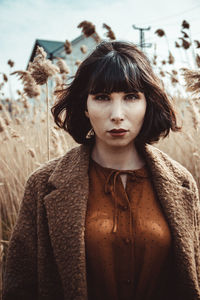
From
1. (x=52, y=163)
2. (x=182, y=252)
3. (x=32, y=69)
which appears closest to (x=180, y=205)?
(x=182, y=252)

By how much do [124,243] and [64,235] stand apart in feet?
0.81

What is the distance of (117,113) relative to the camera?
1116 mm

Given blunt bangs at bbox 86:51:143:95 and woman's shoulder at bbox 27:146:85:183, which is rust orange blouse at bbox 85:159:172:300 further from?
blunt bangs at bbox 86:51:143:95

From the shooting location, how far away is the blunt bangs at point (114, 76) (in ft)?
3.78

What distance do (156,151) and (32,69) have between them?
3.01 feet

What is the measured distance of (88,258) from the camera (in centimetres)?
117

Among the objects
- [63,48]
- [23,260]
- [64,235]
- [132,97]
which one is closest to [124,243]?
[64,235]

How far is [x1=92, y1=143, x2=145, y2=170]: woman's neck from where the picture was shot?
129cm

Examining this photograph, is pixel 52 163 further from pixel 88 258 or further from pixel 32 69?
pixel 32 69

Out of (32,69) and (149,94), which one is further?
(32,69)

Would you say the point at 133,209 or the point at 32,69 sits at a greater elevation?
the point at 32,69

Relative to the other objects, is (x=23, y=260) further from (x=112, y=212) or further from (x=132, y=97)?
(x=132, y=97)

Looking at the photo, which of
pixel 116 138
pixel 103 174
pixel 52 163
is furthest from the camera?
pixel 52 163

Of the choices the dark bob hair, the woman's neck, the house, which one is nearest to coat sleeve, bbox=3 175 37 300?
the woman's neck
